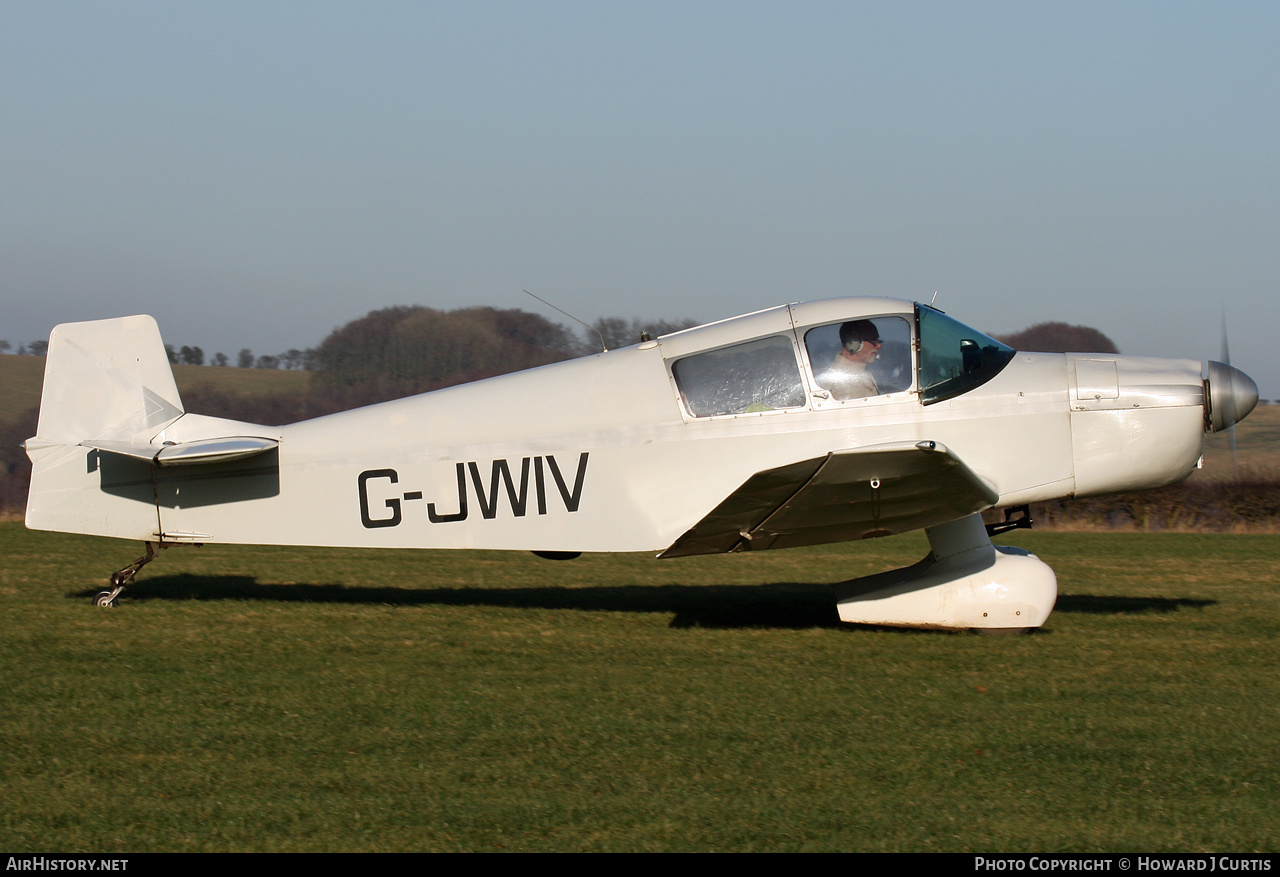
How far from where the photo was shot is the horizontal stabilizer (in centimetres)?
718

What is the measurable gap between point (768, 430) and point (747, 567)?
15.2 feet

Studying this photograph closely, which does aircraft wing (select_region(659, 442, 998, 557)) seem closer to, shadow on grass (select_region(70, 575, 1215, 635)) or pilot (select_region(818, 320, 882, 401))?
pilot (select_region(818, 320, 882, 401))

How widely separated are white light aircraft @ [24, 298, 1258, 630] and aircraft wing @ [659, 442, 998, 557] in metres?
0.02

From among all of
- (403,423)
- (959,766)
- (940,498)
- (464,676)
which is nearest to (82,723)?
(464,676)

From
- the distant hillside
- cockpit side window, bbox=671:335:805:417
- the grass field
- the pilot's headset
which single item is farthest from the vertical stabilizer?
the distant hillside

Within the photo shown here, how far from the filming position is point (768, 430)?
6.73 metres

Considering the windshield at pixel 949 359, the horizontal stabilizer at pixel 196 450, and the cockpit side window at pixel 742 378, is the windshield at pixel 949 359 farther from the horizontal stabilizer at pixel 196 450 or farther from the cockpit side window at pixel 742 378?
the horizontal stabilizer at pixel 196 450

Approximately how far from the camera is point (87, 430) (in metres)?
7.56

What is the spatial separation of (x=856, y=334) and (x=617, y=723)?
310 centimetres

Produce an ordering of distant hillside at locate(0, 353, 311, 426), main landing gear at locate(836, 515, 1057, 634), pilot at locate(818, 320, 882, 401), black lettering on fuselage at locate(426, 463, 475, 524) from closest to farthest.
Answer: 1. pilot at locate(818, 320, 882, 401)
2. main landing gear at locate(836, 515, 1057, 634)
3. black lettering on fuselage at locate(426, 463, 475, 524)
4. distant hillside at locate(0, 353, 311, 426)

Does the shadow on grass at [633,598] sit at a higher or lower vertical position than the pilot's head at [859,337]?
lower

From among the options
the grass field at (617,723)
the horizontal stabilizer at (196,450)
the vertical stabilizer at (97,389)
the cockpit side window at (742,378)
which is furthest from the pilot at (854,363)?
the vertical stabilizer at (97,389)

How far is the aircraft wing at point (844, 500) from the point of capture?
609 centimetres

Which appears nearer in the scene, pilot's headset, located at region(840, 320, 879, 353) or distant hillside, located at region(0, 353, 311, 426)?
pilot's headset, located at region(840, 320, 879, 353)
